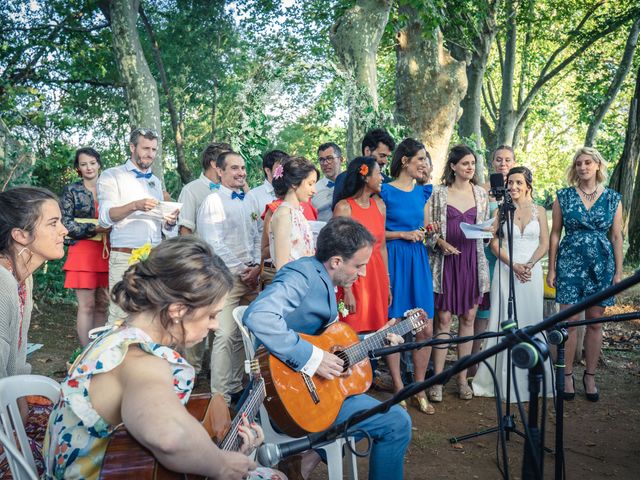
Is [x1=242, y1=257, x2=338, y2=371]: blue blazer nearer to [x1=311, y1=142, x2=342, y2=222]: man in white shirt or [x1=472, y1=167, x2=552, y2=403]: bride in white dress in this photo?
[x1=472, y1=167, x2=552, y2=403]: bride in white dress

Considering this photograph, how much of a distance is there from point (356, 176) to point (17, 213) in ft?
9.09

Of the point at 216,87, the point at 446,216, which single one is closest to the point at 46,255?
the point at 446,216

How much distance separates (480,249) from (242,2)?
1309cm

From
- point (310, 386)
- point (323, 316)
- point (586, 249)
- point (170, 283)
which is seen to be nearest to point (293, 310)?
point (323, 316)

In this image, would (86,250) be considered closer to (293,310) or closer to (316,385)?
(293,310)

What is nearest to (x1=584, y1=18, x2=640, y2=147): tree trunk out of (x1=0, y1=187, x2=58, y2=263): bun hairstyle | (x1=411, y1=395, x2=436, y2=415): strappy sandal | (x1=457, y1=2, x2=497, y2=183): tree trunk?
(x1=457, y1=2, x2=497, y2=183): tree trunk

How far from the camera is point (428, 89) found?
10297 mm

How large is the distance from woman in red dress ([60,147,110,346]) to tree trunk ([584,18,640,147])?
543 inches

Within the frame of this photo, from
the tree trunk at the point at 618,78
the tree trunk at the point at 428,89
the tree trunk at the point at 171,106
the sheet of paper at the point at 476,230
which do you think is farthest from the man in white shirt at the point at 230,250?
the tree trunk at the point at 618,78

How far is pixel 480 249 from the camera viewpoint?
5324 millimetres

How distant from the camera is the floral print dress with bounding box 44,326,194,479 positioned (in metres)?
1.83

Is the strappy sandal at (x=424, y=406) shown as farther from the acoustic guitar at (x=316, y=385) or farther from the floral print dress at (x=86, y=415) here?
the floral print dress at (x=86, y=415)

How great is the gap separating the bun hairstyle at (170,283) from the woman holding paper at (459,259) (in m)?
3.51

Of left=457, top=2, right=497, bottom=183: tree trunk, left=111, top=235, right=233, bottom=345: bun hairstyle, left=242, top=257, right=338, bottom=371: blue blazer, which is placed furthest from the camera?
left=457, top=2, right=497, bottom=183: tree trunk
